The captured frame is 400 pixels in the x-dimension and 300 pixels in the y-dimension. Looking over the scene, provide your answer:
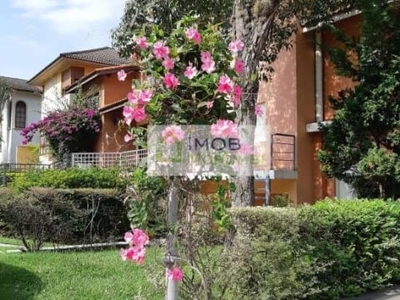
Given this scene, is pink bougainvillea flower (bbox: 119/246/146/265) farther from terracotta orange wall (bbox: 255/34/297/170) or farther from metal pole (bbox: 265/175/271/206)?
terracotta orange wall (bbox: 255/34/297/170)

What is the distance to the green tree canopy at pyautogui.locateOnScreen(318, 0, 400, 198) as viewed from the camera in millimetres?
10625

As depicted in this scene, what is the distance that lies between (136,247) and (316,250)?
13.0 feet

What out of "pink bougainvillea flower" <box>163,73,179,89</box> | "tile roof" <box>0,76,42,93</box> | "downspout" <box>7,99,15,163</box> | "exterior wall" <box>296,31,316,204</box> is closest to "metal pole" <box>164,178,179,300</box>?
"pink bougainvillea flower" <box>163,73,179,89</box>

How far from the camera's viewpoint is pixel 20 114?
41.2 metres

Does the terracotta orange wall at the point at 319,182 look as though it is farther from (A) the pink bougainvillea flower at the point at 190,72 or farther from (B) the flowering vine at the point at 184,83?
(A) the pink bougainvillea flower at the point at 190,72

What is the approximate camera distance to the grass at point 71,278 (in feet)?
22.7

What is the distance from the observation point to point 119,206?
13.5 m

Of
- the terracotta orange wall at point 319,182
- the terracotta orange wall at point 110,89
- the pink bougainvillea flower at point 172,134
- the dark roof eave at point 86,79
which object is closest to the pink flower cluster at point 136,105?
the pink bougainvillea flower at point 172,134

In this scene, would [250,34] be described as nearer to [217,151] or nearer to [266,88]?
[217,151]

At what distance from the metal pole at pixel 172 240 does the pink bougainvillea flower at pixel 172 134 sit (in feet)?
1.63

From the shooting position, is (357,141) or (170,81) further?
(357,141)

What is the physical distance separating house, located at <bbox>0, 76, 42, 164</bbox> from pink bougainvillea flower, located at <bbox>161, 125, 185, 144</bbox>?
1469 inches

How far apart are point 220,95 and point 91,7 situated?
848 centimetres

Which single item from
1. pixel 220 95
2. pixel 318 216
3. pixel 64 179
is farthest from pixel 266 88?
pixel 220 95
